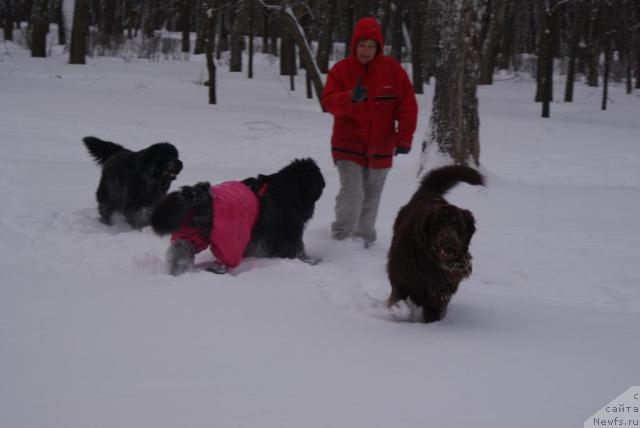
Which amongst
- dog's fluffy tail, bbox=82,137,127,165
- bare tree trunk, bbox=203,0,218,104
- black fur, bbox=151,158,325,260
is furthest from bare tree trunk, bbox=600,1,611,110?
dog's fluffy tail, bbox=82,137,127,165

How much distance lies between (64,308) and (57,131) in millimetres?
8526

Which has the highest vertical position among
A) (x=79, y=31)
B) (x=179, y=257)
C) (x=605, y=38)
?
(x=605, y=38)

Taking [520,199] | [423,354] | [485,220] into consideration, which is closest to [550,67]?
[520,199]

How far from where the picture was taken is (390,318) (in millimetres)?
4176

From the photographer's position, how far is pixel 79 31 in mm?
20453

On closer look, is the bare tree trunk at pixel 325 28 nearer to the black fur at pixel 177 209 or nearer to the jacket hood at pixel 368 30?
the jacket hood at pixel 368 30

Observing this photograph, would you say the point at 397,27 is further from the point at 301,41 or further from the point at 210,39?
the point at 210,39

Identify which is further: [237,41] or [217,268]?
[237,41]

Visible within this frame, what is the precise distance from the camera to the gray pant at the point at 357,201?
5977 millimetres

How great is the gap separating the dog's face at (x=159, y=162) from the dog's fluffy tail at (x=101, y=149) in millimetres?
663

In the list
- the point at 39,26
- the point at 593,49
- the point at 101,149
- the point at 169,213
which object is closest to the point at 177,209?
the point at 169,213

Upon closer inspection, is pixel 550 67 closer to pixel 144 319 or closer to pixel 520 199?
pixel 520 199

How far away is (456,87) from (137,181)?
15.1 ft

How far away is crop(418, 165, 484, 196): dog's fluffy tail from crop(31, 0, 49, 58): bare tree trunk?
20620 millimetres
